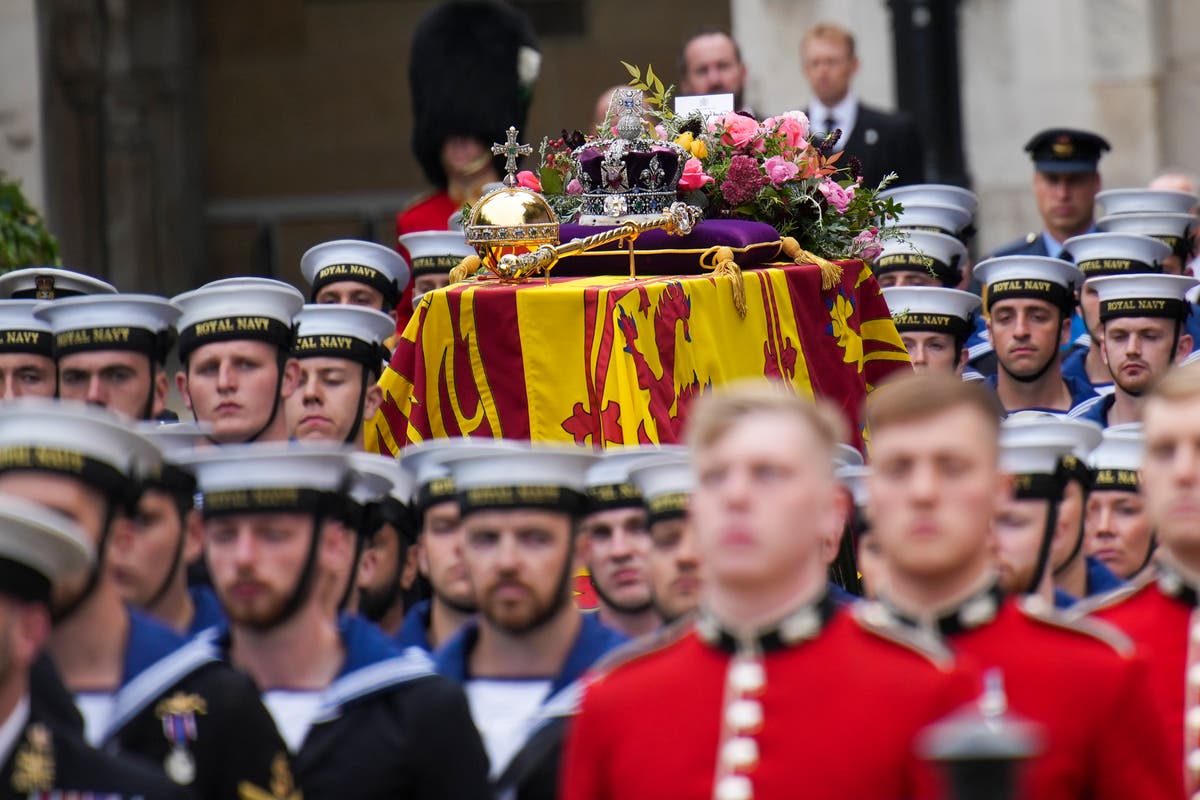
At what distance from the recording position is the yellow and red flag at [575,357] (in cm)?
799

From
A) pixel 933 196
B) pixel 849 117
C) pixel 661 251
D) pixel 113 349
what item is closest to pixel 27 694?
pixel 113 349

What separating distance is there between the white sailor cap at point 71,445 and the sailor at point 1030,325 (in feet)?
15.0

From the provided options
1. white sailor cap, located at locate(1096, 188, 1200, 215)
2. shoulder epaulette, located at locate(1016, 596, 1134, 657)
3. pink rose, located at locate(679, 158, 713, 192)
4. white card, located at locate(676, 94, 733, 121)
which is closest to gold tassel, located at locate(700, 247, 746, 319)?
pink rose, located at locate(679, 158, 713, 192)

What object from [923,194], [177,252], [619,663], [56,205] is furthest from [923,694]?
[177,252]

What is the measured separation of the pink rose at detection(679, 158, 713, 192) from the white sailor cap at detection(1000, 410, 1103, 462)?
2.92 m

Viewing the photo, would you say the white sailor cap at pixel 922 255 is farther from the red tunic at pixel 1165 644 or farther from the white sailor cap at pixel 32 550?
the white sailor cap at pixel 32 550

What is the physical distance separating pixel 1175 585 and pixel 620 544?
171 centimetres

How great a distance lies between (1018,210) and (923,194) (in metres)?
4.72

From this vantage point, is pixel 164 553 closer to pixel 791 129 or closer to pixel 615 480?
pixel 615 480

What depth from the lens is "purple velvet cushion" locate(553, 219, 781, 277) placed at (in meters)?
8.79

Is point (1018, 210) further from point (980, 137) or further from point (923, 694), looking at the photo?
point (923, 694)

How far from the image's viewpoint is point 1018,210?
15492 millimetres

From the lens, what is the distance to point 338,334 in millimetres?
8445

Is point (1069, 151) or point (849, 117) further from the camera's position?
point (849, 117)
